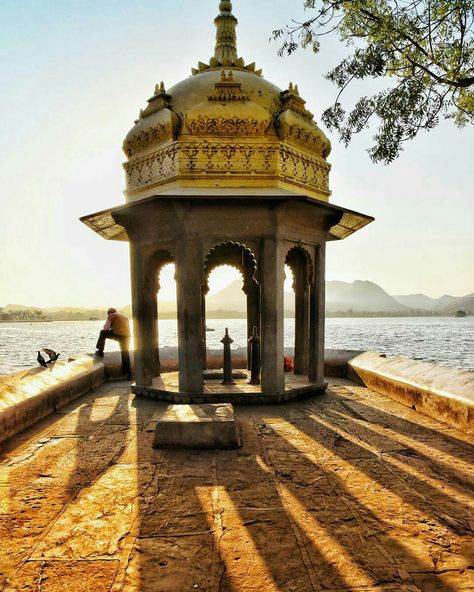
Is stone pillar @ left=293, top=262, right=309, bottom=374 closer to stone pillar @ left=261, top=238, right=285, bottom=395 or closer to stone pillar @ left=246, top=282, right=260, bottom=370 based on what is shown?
stone pillar @ left=246, top=282, right=260, bottom=370

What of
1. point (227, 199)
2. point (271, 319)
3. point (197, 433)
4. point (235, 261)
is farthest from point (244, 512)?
point (235, 261)

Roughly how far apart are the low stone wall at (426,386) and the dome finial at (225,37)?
25.4ft

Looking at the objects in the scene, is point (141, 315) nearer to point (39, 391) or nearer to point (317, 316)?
point (39, 391)

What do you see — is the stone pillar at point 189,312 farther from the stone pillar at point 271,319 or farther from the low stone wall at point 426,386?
the low stone wall at point 426,386

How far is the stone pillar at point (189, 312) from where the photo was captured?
6918 mm

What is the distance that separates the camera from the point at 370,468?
406 centimetres

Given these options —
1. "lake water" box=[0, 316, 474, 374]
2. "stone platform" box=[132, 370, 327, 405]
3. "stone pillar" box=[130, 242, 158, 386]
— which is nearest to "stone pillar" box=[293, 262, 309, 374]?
"stone platform" box=[132, 370, 327, 405]

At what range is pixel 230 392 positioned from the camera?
280 inches

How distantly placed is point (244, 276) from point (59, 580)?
8794 millimetres

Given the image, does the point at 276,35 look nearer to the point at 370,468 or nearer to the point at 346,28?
the point at 346,28

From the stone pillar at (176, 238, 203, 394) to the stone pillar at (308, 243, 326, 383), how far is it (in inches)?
96.9

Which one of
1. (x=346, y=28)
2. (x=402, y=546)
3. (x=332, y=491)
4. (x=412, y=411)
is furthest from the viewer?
(x=346, y=28)

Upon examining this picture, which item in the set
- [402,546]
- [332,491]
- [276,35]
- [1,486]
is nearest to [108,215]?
[276,35]

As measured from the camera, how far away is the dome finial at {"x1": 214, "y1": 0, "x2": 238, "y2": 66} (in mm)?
8719
